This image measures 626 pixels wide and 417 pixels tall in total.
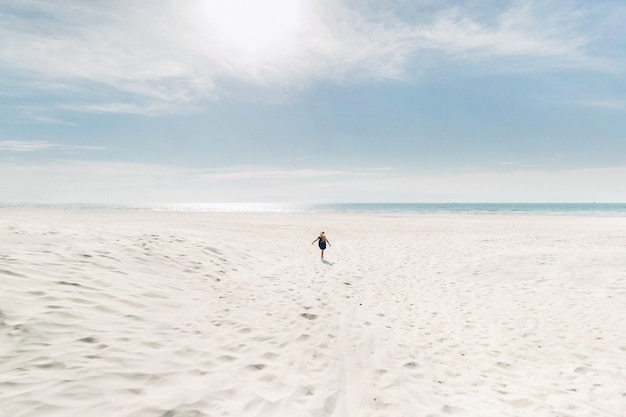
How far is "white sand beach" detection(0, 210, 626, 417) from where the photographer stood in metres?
4.76

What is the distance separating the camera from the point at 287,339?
726 cm

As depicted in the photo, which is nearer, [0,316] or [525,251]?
[0,316]

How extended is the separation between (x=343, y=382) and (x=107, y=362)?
4.22 m

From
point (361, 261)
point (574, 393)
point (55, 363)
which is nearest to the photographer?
Result: point (55, 363)

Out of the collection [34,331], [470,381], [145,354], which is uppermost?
[34,331]

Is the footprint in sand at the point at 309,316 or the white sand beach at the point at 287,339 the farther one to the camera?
the footprint in sand at the point at 309,316

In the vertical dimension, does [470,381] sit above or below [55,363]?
below

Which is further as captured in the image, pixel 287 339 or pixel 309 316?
pixel 309 316

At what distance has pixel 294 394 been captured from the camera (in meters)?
5.14

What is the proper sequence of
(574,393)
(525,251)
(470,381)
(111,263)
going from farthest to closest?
1. (525,251)
2. (111,263)
3. (470,381)
4. (574,393)

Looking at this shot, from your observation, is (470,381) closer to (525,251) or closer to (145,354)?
(145,354)

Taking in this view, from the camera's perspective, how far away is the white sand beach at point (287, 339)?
4.76 m

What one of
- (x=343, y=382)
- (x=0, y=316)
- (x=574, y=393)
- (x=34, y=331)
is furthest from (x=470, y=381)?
(x=0, y=316)

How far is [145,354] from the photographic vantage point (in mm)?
5645
